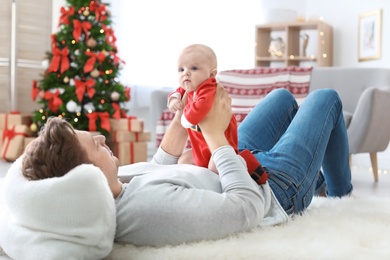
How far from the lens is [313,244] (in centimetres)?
142

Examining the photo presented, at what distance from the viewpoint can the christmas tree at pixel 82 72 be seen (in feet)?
16.9

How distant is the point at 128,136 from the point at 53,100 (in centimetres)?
75

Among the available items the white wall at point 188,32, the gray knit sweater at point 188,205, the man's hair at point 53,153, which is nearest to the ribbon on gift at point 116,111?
the white wall at point 188,32

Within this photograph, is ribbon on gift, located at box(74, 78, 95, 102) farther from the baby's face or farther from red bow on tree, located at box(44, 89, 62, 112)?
the baby's face

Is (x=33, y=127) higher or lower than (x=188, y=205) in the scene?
lower

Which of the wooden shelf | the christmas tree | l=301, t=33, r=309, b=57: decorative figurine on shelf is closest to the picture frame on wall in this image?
the wooden shelf

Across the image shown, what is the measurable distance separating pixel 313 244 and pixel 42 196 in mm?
660

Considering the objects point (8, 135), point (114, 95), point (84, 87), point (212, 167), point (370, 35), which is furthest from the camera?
point (370, 35)

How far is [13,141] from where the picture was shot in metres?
5.30

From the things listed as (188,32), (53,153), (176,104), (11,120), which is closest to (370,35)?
(188,32)

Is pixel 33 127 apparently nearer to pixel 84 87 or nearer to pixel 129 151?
pixel 84 87

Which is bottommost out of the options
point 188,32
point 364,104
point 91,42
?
point 364,104

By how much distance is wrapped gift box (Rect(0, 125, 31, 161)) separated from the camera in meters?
5.25

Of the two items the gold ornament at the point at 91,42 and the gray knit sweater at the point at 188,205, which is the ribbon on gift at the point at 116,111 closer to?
the gold ornament at the point at 91,42
